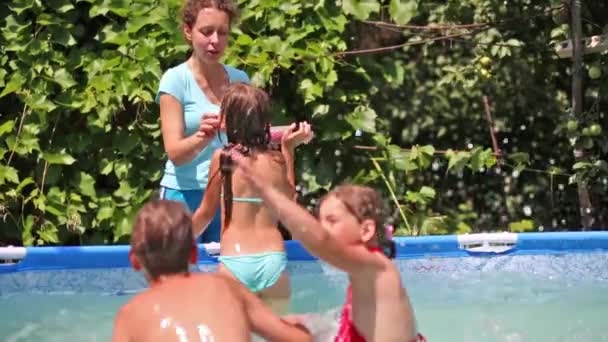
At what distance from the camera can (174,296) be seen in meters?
3.26

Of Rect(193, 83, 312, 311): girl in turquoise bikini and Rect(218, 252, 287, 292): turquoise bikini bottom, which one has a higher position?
Rect(193, 83, 312, 311): girl in turquoise bikini

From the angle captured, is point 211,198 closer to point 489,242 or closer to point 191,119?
point 191,119

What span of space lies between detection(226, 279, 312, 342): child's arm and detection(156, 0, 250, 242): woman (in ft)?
5.34

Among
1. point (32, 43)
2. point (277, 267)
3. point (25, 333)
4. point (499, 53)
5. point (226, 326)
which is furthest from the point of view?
point (499, 53)

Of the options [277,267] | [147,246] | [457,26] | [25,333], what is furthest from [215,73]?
[457,26]

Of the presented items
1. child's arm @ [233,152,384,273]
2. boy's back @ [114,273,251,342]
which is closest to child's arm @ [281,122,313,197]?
child's arm @ [233,152,384,273]

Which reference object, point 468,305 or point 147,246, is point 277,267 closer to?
point 147,246

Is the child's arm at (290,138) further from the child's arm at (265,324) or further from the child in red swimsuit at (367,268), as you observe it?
the child's arm at (265,324)

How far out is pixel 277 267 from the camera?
15.0ft

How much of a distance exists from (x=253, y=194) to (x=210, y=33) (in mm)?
806

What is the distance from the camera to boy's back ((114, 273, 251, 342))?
3.22m

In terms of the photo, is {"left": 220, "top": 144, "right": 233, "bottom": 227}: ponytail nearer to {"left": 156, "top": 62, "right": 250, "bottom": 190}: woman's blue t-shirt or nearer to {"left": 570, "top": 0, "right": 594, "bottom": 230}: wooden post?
{"left": 156, "top": 62, "right": 250, "bottom": 190}: woman's blue t-shirt

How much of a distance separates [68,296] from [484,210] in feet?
10.9

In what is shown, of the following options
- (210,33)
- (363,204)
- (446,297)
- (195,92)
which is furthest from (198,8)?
(446,297)
